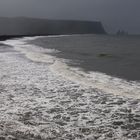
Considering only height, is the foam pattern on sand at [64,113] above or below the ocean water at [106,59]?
above

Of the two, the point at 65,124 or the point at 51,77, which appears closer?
the point at 65,124

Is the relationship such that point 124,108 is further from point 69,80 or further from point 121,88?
point 69,80

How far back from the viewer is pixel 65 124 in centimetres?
945

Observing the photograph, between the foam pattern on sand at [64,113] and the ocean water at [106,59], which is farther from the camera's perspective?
the ocean water at [106,59]

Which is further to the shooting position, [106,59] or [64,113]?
[106,59]

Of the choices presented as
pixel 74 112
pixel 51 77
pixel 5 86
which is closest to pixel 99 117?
pixel 74 112

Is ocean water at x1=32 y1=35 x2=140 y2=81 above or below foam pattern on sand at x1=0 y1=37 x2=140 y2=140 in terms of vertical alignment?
below

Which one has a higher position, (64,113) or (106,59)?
(64,113)

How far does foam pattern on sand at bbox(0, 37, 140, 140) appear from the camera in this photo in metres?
8.62

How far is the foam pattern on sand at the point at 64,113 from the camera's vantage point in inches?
340

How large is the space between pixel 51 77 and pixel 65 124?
8682 millimetres

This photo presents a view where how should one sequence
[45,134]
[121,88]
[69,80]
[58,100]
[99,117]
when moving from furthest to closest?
1. [69,80]
2. [121,88]
3. [58,100]
4. [99,117]
5. [45,134]

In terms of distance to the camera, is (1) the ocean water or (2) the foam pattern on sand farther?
(1) the ocean water

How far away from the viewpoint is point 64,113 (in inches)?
416
